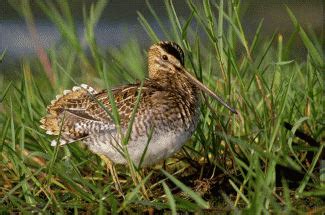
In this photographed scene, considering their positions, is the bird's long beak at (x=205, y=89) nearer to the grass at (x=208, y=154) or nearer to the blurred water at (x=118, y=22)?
the grass at (x=208, y=154)

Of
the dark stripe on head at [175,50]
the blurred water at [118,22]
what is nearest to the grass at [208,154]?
the dark stripe on head at [175,50]

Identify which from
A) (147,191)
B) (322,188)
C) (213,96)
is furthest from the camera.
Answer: (213,96)

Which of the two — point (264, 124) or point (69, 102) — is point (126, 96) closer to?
point (69, 102)

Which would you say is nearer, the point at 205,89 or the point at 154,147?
the point at 154,147

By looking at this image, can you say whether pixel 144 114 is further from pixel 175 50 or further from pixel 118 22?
pixel 118 22

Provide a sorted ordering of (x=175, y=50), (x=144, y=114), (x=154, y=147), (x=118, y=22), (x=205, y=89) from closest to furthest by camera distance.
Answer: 1. (x=154, y=147)
2. (x=144, y=114)
3. (x=205, y=89)
4. (x=175, y=50)
5. (x=118, y=22)

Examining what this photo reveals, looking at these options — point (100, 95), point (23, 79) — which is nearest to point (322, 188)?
point (100, 95)

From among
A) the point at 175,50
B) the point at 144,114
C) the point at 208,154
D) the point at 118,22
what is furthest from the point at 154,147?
the point at 118,22
